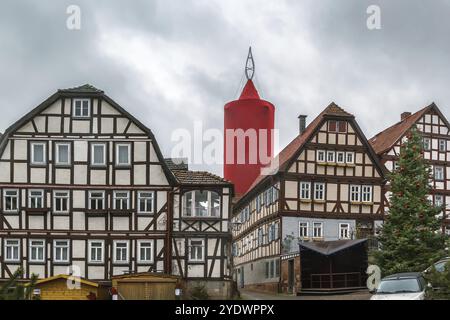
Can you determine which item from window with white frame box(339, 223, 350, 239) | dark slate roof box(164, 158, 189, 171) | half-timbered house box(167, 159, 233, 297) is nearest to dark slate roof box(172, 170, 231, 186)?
half-timbered house box(167, 159, 233, 297)

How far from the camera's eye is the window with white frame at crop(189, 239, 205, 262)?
104 feet

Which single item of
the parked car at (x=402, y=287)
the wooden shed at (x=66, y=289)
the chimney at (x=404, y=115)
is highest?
the chimney at (x=404, y=115)

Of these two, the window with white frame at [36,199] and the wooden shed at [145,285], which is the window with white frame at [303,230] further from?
the window with white frame at [36,199]

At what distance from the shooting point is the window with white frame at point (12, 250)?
102 feet

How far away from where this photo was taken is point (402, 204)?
3178 centimetres

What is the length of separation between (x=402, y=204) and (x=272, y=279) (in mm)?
11700

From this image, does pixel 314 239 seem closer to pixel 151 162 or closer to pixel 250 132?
pixel 151 162

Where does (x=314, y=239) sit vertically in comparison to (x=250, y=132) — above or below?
below

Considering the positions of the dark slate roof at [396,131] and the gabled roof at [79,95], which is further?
the dark slate roof at [396,131]

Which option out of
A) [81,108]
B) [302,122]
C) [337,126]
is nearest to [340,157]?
[337,126]

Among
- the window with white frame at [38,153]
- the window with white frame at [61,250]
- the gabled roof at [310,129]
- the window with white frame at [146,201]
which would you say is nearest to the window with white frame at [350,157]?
the gabled roof at [310,129]

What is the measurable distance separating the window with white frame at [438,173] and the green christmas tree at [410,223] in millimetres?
13947

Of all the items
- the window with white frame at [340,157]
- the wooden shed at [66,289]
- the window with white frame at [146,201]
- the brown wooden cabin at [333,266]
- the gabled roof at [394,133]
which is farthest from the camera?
the gabled roof at [394,133]
